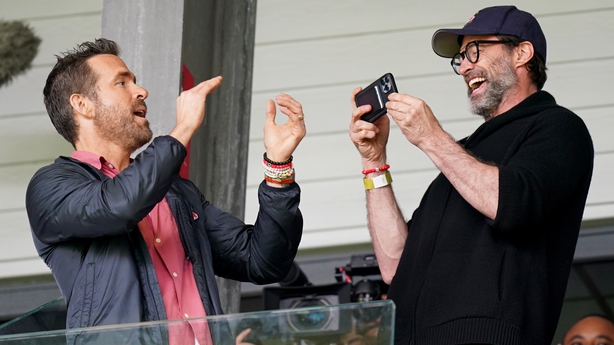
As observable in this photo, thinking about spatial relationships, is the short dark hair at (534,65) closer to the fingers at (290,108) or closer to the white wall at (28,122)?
the fingers at (290,108)

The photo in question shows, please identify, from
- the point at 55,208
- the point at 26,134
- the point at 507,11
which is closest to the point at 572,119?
the point at 507,11

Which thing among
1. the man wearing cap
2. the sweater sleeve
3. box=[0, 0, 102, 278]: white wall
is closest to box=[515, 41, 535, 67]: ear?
the man wearing cap

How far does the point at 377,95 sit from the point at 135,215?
0.77 m

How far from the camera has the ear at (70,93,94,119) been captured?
2230mm

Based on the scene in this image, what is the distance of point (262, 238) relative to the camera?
7.14ft

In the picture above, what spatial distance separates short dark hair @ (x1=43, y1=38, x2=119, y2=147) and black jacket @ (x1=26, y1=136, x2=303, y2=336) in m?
0.17

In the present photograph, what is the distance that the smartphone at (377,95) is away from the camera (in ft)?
7.80

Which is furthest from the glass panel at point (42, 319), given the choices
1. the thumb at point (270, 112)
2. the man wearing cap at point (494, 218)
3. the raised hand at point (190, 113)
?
the man wearing cap at point (494, 218)

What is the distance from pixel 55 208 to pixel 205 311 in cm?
36

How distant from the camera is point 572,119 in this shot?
225cm

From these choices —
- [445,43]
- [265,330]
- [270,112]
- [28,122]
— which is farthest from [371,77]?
[265,330]

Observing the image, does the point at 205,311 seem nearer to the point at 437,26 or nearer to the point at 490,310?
the point at 490,310

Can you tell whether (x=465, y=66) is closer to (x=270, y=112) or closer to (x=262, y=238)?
(x=270, y=112)

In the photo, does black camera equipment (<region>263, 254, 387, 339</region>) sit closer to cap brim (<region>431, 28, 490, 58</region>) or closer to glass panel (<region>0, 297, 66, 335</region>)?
cap brim (<region>431, 28, 490, 58</region>)
